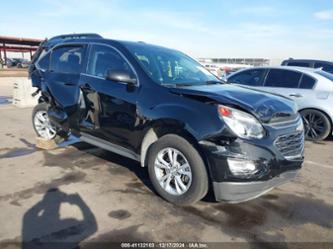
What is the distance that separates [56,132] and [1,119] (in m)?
3.57

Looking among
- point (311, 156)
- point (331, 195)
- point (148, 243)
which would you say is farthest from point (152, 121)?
point (311, 156)

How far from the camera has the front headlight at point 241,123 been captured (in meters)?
3.42

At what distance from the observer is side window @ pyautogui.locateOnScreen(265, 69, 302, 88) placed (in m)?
7.68

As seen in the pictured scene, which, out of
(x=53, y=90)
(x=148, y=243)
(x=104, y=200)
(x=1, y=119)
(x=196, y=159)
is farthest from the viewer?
(x=1, y=119)

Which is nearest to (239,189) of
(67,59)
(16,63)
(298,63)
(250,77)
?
(67,59)

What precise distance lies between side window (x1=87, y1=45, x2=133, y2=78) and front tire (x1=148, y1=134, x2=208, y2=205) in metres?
1.21

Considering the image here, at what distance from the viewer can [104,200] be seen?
391 centimetres

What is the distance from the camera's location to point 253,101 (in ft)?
12.3

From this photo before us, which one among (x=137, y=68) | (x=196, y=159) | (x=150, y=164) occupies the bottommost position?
(x=150, y=164)

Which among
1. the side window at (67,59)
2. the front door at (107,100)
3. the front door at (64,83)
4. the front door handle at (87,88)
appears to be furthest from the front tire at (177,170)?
the side window at (67,59)

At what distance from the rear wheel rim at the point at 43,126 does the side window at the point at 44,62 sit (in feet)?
2.82

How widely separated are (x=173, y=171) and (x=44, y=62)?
11.8ft

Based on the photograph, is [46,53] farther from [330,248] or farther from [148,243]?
[330,248]

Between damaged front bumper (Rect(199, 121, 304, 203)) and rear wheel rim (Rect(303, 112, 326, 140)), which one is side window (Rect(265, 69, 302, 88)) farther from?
damaged front bumper (Rect(199, 121, 304, 203))
